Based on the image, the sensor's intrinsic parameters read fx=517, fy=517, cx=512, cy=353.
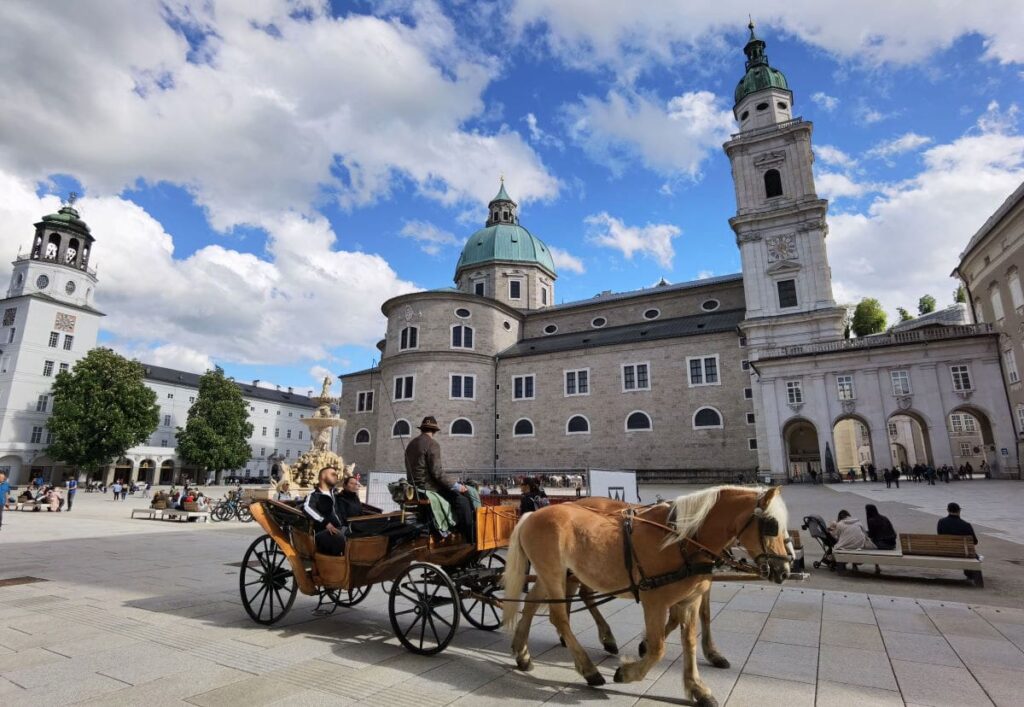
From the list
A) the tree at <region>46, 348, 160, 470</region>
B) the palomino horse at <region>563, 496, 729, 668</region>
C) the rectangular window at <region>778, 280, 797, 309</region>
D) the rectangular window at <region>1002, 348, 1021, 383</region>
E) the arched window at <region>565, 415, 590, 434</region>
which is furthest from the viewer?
the tree at <region>46, 348, 160, 470</region>

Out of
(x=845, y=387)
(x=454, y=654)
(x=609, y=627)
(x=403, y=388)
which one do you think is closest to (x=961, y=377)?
(x=845, y=387)

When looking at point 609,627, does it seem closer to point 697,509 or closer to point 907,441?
point 697,509

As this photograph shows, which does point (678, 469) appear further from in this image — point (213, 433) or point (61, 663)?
point (213, 433)

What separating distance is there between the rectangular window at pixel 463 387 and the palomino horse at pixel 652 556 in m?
33.8

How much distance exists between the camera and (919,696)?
360cm

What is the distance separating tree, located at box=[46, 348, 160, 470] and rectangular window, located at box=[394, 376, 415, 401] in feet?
68.2

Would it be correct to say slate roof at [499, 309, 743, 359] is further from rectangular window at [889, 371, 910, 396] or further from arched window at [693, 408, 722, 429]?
rectangular window at [889, 371, 910, 396]

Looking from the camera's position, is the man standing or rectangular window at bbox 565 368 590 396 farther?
rectangular window at bbox 565 368 590 396

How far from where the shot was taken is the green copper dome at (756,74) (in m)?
36.4

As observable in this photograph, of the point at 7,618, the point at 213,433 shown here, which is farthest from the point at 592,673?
the point at 213,433

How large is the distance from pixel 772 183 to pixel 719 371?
13.8m

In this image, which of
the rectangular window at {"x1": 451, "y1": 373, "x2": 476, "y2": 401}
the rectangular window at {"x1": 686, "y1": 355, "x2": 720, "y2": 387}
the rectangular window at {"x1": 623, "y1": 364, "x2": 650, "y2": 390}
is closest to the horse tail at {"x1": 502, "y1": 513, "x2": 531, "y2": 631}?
the rectangular window at {"x1": 686, "y1": 355, "x2": 720, "y2": 387}

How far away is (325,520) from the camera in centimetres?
568

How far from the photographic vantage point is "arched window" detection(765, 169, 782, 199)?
3522 centimetres
